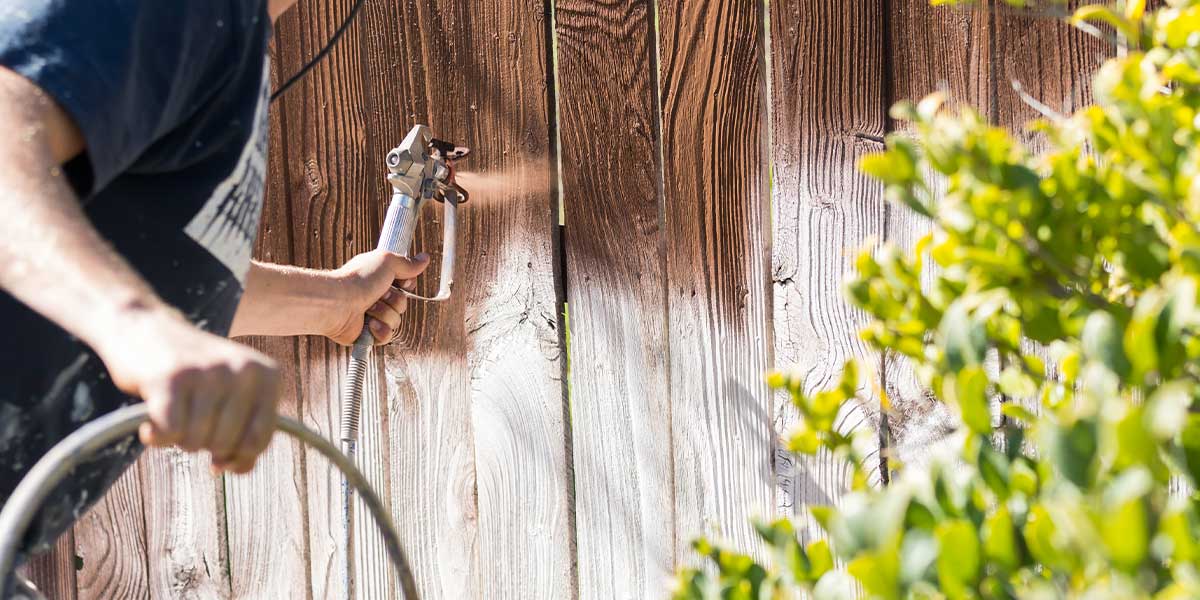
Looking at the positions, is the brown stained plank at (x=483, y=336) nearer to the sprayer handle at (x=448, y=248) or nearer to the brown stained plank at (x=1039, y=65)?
the sprayer handle at (x=448, y=248)

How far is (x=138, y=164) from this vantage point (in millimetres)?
944

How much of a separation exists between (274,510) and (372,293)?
0.58 meters

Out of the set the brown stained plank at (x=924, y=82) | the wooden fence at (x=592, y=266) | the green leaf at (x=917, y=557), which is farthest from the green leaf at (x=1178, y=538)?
the wooden fence at (x=592, y=266)

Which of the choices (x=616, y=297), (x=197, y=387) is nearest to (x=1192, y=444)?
(x=197, y=387)

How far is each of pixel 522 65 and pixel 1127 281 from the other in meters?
1.14

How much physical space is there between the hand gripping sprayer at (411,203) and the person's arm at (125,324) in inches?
32.3

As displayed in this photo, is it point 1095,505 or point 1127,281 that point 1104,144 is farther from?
point 1095,505

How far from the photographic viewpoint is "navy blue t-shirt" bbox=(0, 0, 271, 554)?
0.79m

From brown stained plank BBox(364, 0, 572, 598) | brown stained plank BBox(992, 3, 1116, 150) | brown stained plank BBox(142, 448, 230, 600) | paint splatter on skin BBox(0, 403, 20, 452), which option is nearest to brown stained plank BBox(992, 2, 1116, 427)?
brown stained plank BBox(992, 3, 1116, 150)

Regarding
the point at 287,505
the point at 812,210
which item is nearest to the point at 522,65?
the point at 812,210

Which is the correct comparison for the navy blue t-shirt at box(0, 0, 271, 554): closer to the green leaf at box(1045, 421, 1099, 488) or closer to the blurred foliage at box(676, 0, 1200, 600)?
the blurred foliage at box(676, 0, 1200, 600)

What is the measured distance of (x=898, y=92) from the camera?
5.07 feet

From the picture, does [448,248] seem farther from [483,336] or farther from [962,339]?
[962,339]

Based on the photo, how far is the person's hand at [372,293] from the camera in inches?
60.5
